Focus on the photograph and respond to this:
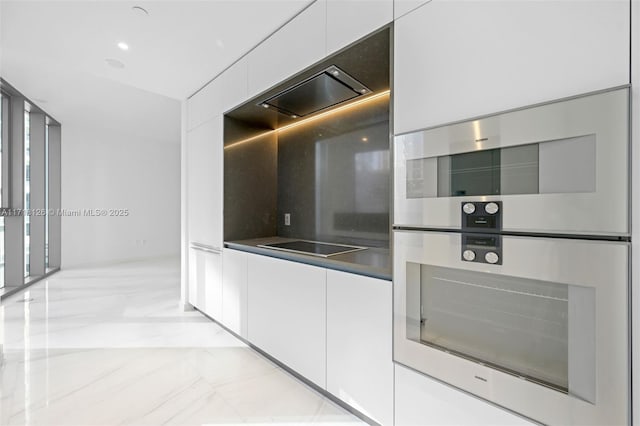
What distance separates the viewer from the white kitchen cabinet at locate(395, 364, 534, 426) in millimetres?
1071

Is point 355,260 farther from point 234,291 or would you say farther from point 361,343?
point 234,291

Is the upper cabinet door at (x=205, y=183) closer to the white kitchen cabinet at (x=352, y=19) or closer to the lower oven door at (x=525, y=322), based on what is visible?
the white kitchen cabinet at (x=352, y=19)

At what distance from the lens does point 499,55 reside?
1.04m

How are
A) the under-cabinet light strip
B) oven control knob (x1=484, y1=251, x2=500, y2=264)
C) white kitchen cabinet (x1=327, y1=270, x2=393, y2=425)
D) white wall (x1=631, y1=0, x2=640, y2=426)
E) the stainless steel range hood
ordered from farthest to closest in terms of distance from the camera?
the under-cabinet light strip < the stainless steel range hood < white kitchen cabinet (x1=327, y1=270, x2=393, y2=425) < oven control knob (x1=484, y1=251, x2=500, y2=264) < white wall (x1=631, y1=0, x2=640, y2=426)

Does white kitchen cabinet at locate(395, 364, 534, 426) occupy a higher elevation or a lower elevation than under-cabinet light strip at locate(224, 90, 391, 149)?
lower

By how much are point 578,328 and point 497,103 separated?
787 mm

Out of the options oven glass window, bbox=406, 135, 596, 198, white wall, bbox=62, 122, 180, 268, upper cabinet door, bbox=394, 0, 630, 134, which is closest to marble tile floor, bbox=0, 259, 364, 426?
oven glass window, bbox=406, 135, 596, 198

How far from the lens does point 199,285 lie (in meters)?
3.01

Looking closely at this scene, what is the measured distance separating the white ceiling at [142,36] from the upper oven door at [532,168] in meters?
1.30

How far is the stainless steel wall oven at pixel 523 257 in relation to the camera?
841 millimetres

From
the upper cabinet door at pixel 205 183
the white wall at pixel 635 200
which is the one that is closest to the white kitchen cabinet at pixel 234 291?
the upper cabinet door at pixel 205 183

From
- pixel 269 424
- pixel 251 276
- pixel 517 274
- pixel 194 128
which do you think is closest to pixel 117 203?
pixel 194 128

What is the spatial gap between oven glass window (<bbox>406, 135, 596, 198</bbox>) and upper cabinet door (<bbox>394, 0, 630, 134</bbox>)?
157mm

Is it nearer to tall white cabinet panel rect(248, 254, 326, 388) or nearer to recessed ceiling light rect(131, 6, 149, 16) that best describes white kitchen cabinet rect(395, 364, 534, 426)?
tall white cabinet panel rect(248, 254, 326, 388)
